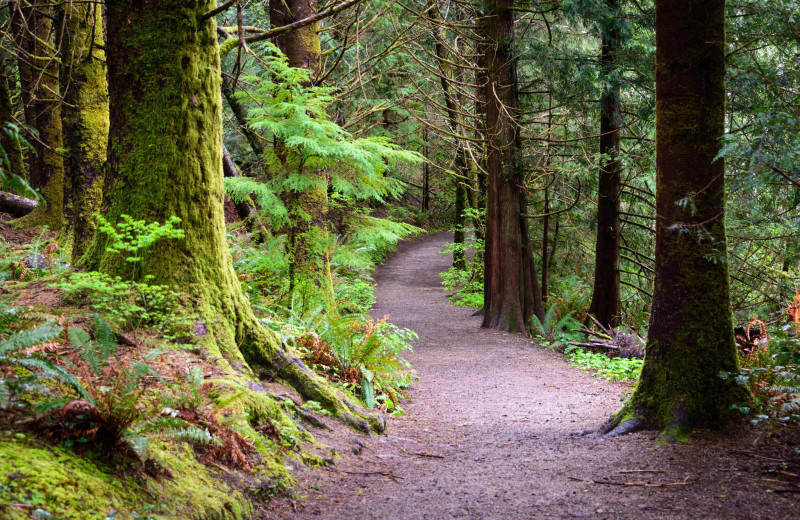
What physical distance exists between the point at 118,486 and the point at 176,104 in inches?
122

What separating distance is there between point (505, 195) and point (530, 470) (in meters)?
9.08

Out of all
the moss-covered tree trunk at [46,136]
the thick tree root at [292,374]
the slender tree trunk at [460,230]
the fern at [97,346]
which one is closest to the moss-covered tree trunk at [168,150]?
the thick tree root at [292,374]

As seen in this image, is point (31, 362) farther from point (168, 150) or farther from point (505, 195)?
point (505, 195)

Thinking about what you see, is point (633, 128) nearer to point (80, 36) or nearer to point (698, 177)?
point (698, 177)

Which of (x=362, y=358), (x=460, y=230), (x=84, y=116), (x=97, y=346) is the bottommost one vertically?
(x=362, y=358)

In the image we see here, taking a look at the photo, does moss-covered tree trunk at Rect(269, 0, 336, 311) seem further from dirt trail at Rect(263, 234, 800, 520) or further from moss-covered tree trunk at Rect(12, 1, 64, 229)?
moss-covered tree trunk at Rect(12, 1, 64, 229)

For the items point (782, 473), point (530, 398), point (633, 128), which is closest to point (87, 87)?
point (530, 398)

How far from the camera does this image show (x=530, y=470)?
441cm

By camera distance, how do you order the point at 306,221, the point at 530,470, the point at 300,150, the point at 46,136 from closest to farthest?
the point at 530,470 → the point at 300,150 → the point at 306,221 → the point at 46,136

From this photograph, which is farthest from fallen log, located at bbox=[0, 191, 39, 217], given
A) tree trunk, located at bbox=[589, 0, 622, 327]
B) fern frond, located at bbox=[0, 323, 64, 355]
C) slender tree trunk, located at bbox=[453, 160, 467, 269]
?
slender tree trunk, located at bbox=[453, 160, 467, 269]

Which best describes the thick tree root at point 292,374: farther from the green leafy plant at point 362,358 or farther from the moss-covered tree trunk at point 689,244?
the moss-covered tree trunk at point 689,244

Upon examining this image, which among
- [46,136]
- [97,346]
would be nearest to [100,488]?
[97,346]

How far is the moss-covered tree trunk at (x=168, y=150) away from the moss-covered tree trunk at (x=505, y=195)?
8677 millimetres

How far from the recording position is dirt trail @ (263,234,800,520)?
11.2 feet
